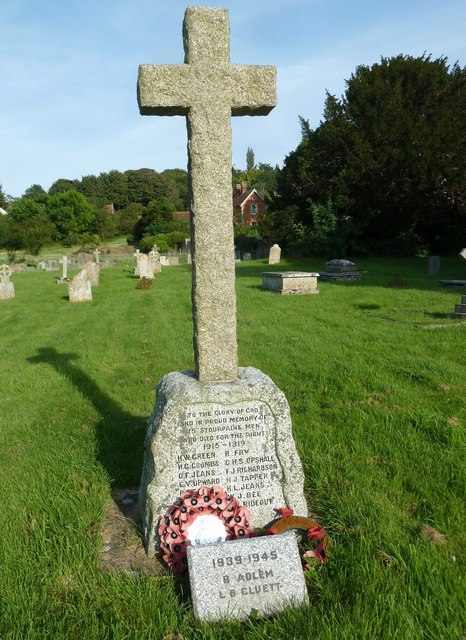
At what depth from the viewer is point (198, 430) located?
11.2ft

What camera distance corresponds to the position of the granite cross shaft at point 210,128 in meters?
3.37

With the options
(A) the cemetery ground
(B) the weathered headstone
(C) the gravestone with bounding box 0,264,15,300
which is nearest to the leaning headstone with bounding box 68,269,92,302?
(C) the gravestone with bounding box 0,264,15,300

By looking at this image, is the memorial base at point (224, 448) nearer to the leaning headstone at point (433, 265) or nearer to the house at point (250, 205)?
the leaning headstone at point (433, 265)

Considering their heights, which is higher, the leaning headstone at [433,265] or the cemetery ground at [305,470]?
the leaning headstone at [433,265]

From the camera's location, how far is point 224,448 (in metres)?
3.48

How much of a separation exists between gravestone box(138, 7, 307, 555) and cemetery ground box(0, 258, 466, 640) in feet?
1.68

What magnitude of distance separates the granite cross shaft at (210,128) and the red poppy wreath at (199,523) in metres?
0.83

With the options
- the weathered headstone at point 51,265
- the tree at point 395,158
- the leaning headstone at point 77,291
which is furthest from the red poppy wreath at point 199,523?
the weathered headstone at point 51,265

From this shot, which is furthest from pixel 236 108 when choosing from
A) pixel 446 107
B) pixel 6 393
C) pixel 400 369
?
pixel 446 107

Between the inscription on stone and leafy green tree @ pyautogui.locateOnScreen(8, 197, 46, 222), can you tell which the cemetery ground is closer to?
the inscription on stone

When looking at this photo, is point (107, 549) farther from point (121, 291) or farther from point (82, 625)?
point (121, 291)

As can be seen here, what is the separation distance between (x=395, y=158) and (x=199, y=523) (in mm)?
27406

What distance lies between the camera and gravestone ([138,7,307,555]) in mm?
3367

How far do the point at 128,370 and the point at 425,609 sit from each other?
5855 millimetres
